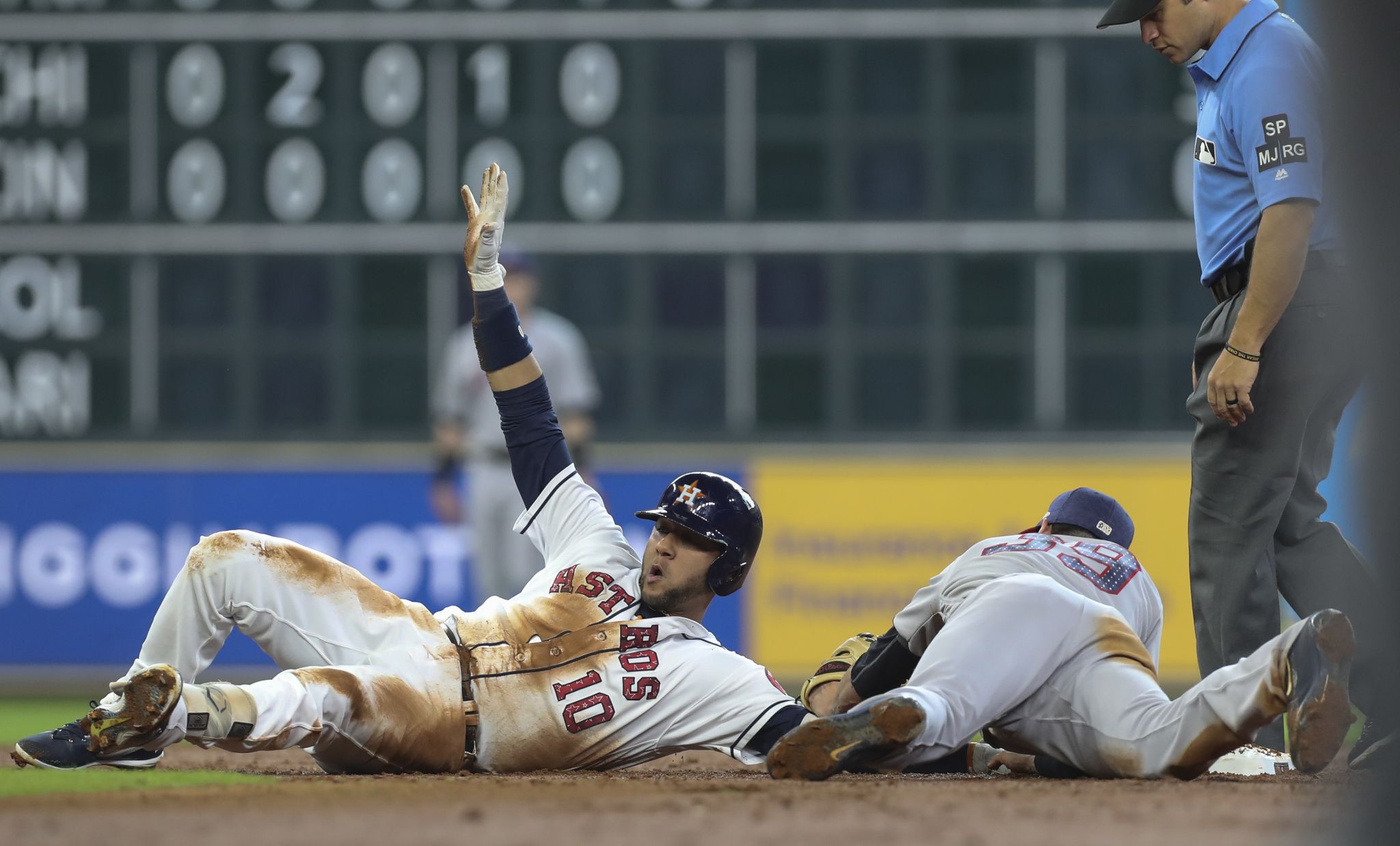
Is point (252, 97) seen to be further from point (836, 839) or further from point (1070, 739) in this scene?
point (836, 839)

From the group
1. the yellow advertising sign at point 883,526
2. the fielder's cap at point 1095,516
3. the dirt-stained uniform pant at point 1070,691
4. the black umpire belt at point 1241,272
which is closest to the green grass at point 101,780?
the dirt-stained uniform pant at point 1070,691

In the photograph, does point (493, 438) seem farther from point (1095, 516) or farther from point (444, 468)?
point (1095, 516)

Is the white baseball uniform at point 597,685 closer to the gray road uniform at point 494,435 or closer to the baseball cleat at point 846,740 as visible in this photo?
the baseball cleat at point 846,740

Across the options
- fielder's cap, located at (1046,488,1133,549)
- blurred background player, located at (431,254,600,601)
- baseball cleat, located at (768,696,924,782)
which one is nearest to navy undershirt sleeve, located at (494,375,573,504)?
baseball cleat, located at (768,696,924,782)

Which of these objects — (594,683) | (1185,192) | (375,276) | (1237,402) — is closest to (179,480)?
(375,276)

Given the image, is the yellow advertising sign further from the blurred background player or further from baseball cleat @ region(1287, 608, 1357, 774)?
baseball cleat @ region(1287, 608, 1357, 774)

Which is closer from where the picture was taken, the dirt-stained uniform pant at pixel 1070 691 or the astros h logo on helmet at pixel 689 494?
the dirt-stained uniform pant at pixel 1070 691
